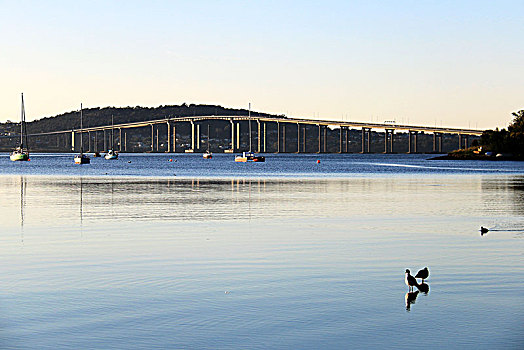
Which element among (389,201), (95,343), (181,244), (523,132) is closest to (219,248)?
(181,244)

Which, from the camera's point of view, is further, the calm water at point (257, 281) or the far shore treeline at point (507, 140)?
the far shore treeline at point (507, 140)

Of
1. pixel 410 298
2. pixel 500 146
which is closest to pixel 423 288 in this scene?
pixel 410 298

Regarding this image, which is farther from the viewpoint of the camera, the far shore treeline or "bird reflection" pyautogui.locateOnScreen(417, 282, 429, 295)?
the far shore treeline

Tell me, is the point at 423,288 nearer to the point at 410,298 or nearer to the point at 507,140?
the point at 410,298

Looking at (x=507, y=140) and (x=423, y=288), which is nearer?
(x=423, y=288)

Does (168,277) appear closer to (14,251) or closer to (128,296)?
(128,296)

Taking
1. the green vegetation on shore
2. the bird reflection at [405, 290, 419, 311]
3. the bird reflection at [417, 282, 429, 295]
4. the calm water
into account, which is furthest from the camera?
the green vegetation on shore

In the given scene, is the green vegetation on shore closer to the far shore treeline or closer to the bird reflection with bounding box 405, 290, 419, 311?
the far shore treeline

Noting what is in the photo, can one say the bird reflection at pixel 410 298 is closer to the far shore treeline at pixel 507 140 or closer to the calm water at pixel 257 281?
the calm water at pixel 257 281

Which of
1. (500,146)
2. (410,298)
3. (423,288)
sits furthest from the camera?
(500,146)

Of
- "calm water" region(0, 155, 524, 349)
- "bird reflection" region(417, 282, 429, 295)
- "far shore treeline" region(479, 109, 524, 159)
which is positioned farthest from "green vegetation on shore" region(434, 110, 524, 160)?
"bird reflection" region(417, 282, 429, 295)

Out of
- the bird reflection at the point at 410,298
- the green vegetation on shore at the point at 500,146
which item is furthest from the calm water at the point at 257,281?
the green vegetation on shore at the point at 500,146

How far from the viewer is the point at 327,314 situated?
11719 millimetres

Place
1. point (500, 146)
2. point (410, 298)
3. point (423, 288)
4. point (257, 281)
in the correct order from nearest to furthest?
point (410, 298) → point (423, 288) → point (257, 281) → point (500, 146)
